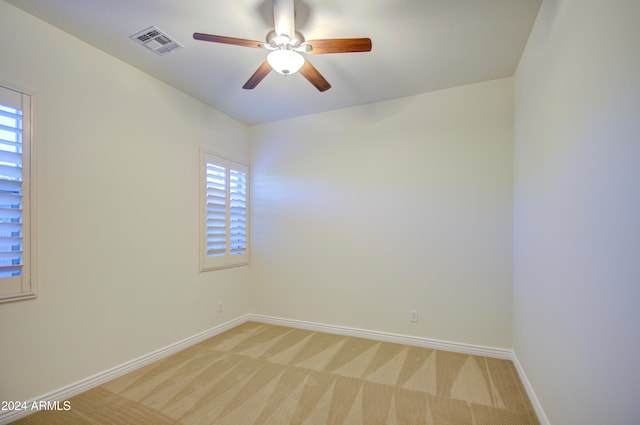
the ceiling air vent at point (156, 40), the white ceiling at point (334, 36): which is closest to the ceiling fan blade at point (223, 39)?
the white ceiling at point (334, 36)

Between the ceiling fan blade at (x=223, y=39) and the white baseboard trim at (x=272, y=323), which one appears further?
the white baseboard trim at (x=272, y=323)

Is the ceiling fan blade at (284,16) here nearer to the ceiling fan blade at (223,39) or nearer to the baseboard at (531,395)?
the ceiling fan blade at (223,39)

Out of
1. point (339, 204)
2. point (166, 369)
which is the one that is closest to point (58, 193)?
point (166, 369)

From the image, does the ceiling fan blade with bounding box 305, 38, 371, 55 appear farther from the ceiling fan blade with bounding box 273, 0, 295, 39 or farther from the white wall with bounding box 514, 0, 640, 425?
the white wall with bounding box 514, 0, 640, 425

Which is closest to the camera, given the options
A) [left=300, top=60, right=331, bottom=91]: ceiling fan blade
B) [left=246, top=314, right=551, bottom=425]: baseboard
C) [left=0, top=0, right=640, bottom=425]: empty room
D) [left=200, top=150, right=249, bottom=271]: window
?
[left=0, top=0, right=640, bottom=425]: empty room

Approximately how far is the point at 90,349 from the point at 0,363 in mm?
508

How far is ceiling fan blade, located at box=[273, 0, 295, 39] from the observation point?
1793 mm

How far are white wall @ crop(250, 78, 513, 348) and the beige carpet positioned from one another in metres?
0.51

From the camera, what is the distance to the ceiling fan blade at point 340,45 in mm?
1779

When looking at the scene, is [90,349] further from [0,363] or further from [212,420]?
[212,420]

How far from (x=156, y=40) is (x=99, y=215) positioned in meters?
1.50

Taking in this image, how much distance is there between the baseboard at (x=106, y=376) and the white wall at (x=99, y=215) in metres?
0.05

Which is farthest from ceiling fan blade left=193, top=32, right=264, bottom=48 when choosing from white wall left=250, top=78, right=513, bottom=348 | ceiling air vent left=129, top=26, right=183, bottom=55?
white wall left=250, top=78, right=513, bottom=348

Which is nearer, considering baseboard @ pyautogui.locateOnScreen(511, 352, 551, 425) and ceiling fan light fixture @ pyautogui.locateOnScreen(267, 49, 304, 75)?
baseboard @ pyautogui.locateOnScreen(511, 352, 551, 425)
